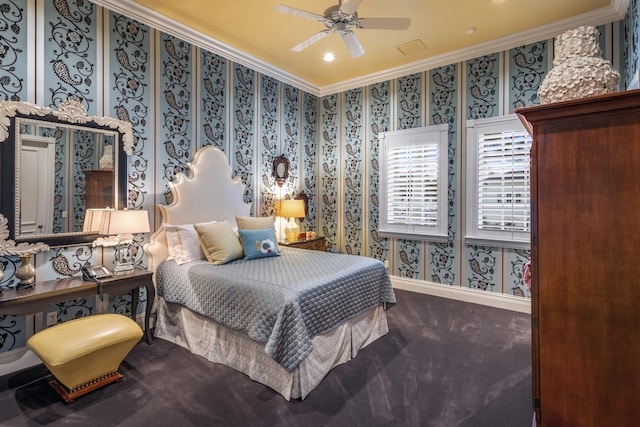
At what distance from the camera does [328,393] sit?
221 cm

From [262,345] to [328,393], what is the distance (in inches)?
21.8

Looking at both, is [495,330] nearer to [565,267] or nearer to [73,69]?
[565,267]

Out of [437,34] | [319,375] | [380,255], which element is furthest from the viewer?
[380,255]

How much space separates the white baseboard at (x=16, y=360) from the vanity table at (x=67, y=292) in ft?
1.83

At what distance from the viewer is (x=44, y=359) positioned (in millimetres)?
2029

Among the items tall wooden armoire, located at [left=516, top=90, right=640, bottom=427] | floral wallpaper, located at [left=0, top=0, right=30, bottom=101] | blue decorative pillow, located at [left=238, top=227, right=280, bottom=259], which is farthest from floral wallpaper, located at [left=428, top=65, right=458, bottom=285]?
floral wallpaper, located at [left=0, top=0, right=30, bottom=101]

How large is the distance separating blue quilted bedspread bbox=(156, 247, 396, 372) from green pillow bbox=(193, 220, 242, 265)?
0.09 m

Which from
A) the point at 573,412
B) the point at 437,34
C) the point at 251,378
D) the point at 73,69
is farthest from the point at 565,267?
the point at 73,69

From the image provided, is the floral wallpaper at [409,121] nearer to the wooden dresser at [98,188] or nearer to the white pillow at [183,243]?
the white pillow at [183,243]

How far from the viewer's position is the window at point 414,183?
4293 millimetres

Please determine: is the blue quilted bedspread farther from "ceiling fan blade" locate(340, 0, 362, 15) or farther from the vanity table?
"ceiling fan blade" locate(340, 0, 362, 15)

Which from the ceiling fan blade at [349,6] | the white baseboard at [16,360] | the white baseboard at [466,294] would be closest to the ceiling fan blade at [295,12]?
the ceiling fan blade at [349,6]

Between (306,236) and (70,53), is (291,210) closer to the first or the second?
(306,236)

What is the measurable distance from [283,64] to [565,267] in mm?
4159
